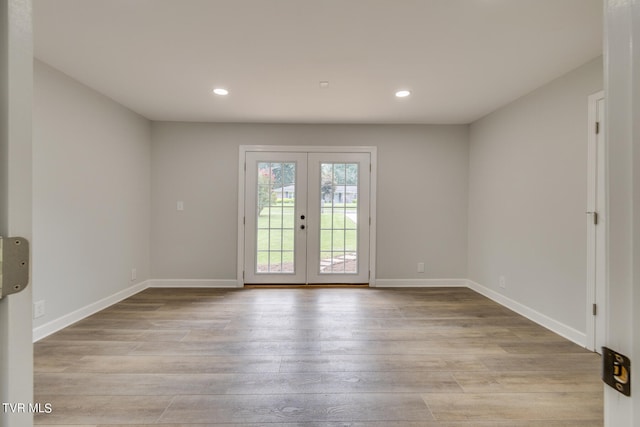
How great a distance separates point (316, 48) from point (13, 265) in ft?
7.77

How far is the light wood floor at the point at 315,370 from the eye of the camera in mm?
1704

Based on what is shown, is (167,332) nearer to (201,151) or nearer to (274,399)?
(274,399)

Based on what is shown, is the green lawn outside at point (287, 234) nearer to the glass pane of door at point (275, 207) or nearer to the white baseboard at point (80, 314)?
the glass pane of door at point (275, 207)

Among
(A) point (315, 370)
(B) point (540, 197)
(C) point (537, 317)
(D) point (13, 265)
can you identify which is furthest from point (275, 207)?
(D) point (13, 265)

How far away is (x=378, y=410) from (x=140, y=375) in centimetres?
159

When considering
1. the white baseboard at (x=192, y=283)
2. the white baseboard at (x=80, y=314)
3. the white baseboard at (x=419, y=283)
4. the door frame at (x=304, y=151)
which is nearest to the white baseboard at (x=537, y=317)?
the white baseboard at (x=419, y=283)

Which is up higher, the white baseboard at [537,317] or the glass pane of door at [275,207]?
the glass pane of door at [275,207]

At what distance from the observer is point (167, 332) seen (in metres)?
2.79

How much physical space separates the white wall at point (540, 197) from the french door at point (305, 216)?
1624 mm

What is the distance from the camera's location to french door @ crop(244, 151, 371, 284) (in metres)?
4.45

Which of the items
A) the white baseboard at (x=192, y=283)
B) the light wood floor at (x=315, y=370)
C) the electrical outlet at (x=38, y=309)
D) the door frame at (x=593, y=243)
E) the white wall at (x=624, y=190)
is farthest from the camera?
the white baseboard at (x=192, y=283)

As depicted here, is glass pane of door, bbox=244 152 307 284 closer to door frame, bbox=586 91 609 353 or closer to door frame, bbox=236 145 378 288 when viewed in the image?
door frame, bbox=236 145 378 288

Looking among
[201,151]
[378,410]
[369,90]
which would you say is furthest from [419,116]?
[378,410]

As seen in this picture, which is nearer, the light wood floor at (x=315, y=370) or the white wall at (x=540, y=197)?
the light wood floor at (x=315, y=370)
